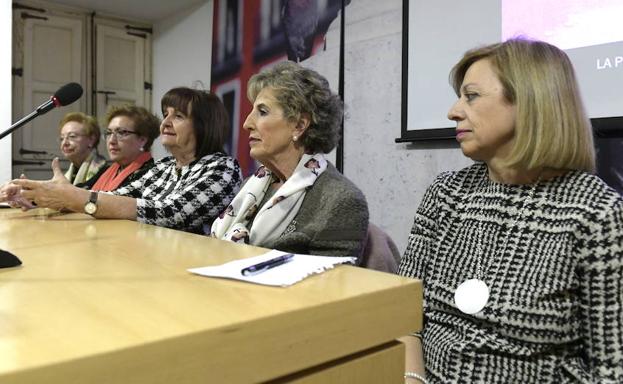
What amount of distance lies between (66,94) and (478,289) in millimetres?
982

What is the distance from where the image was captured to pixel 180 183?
2.00 metres

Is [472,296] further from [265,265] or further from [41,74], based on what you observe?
[41,74]

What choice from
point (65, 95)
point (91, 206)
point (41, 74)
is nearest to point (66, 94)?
point (65, 95)

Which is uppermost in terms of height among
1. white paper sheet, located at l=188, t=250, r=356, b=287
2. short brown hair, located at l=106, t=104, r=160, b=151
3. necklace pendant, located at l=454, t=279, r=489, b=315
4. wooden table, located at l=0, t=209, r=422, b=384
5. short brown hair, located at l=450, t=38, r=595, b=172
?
short brown hair, located at l=106, t=104, r=160, b=151

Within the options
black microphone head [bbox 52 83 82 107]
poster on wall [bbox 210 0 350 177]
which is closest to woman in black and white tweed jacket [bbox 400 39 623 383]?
black microphone head [bbox 52 83 82 107]

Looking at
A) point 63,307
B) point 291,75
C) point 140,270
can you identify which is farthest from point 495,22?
point 63,307

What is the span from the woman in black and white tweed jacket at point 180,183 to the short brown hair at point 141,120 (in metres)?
0.52

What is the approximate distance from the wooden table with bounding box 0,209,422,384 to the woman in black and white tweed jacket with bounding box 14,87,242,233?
80 cm

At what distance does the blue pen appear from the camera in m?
0.68

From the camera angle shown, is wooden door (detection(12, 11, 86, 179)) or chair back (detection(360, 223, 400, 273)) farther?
wooden door (detection(12, 11, 86, 179))

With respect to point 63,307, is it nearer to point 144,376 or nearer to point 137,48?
point 144,376

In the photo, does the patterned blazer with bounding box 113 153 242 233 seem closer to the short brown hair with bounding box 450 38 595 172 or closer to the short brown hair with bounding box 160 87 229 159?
the short brown hair with bounding box 160 87 229 159

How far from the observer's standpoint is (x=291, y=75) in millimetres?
1599

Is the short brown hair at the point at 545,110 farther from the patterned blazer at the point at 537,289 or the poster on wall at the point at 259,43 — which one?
the poster on wall at the point at 259,43
